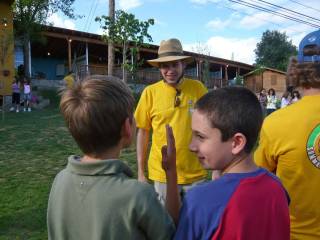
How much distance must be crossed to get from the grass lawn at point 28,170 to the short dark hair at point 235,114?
12.1ft

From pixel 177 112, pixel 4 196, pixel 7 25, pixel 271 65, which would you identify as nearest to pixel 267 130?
pixel 177 112

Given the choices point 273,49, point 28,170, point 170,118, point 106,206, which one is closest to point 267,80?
point 273,49

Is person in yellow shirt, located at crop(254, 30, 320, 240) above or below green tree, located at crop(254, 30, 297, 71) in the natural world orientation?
below

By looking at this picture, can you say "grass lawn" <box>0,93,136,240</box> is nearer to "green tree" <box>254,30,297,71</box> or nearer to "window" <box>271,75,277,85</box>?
"window" <box>271,75,277,85</box>

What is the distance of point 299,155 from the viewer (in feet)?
7.07

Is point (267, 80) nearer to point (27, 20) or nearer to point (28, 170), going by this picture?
point (27, 20)

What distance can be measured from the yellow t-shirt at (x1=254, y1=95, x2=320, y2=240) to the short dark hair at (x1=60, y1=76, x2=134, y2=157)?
835 millimetres

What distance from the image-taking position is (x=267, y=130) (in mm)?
2199

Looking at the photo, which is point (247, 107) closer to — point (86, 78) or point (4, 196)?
point (86, 78)

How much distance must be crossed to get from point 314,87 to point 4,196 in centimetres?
517

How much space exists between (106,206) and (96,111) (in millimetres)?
367

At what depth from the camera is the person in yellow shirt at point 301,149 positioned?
2.15m

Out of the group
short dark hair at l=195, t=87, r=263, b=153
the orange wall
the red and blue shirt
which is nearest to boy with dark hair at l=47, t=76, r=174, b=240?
the red and blue shirt

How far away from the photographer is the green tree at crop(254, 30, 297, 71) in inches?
2702
